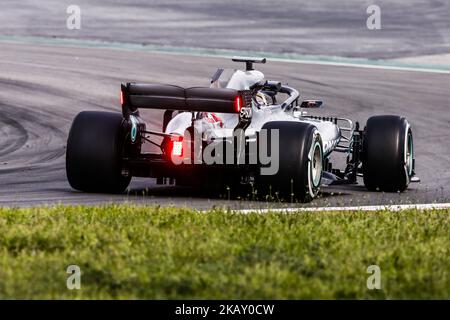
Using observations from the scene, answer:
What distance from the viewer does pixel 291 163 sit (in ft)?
46.0

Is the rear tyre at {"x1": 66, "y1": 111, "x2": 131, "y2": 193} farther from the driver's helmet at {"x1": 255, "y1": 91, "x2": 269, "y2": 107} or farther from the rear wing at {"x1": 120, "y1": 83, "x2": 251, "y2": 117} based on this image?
the driver's helmet at {"x1": 255, "y1": 91, "x2": 269, "y2": 107}

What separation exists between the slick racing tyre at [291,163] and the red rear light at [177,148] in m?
0.96

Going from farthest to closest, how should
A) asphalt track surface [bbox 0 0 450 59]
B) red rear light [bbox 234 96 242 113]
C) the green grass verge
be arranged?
asphalt track surface [bbox 0 0 450 59] → red rear light [bbox 234 96 242 113] → the green grass verge

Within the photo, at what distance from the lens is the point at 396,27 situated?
35.5m

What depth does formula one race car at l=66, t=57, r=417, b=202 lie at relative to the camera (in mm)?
14125

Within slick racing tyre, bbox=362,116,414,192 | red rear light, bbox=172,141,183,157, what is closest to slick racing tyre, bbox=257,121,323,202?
red rear light, bbox=172,141,183,157

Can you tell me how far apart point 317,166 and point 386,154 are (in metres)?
1.18

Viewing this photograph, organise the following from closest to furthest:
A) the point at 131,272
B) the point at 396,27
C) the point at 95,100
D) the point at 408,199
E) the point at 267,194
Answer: the point at 131,272 < the point at 267,194 < the point at 408,199 < the point at 95,100 < the point at 396,27

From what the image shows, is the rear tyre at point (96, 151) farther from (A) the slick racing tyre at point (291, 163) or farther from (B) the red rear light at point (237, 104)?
(A) the slick racing tyre at point (291, 163)

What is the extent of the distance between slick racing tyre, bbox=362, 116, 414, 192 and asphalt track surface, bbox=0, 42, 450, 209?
17cm

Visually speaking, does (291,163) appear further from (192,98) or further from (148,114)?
(148,114)
